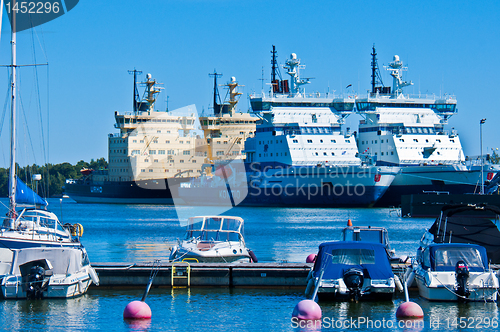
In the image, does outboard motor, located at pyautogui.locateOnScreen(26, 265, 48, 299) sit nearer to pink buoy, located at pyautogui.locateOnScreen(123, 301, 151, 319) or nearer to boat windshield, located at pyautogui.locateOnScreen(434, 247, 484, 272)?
pink buoy, located at pyautogui.locateOnScreen(123, 301, 151, 319)

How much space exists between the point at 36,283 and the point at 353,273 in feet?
23.0

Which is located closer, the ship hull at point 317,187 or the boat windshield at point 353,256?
the boat windshield at point 353,256

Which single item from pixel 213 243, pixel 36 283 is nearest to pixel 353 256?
pixel 213 243

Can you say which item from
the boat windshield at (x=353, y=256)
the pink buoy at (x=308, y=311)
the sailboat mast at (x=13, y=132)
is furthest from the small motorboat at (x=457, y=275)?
the sailboat mast at (x=13, y=132)

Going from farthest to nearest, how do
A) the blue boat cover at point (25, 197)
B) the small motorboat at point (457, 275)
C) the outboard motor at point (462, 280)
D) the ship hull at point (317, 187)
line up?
the ship hull at point (317, 187)
the blue boat cover at point (25, 197)
the small motorboat at point (457, 275)
the outboard motor at point (462, 280)

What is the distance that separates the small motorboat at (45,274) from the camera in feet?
49.5

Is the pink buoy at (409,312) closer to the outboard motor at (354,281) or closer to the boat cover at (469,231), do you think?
the outboard motor at (354,281)

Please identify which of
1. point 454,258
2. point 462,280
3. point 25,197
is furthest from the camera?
point 25,197

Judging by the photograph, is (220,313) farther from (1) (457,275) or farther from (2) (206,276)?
(1) (457,275)

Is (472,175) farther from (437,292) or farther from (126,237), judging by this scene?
(437,292)

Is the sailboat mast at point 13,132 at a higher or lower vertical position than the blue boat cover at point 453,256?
higher

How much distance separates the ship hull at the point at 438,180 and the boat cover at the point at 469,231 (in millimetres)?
37738

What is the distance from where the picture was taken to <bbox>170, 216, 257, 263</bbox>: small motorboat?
1944cm

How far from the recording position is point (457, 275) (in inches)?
568
